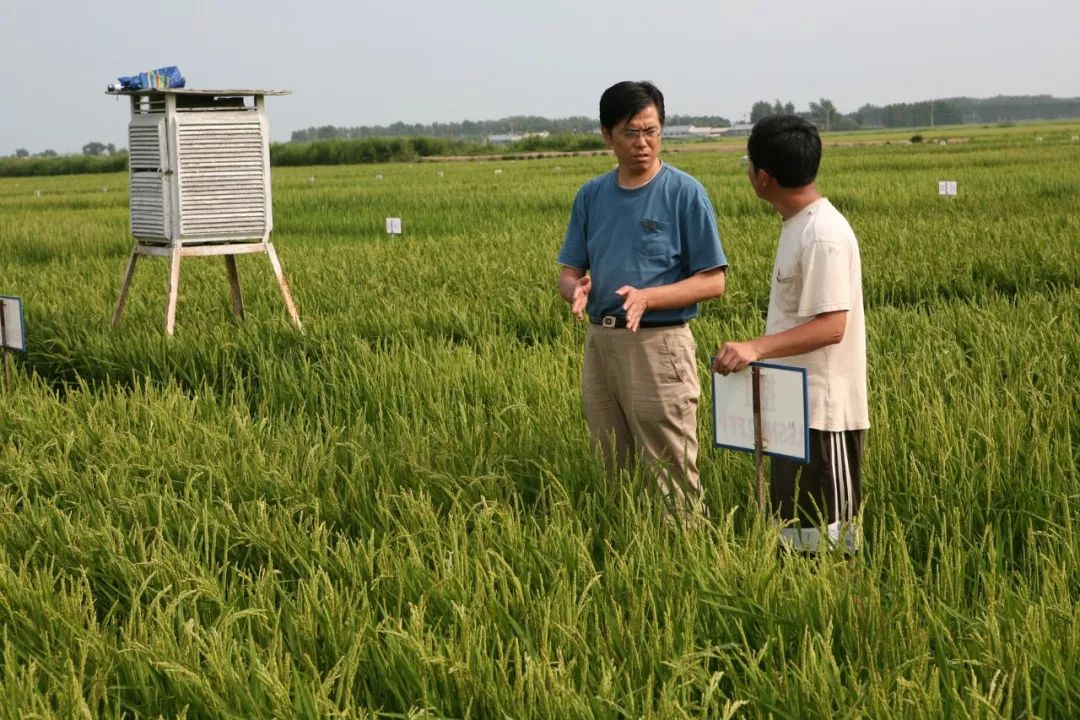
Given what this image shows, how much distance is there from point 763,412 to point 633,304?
50cm

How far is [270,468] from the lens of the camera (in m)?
3.43

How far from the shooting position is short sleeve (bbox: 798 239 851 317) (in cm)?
249

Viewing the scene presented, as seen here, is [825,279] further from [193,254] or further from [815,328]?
[193,254]

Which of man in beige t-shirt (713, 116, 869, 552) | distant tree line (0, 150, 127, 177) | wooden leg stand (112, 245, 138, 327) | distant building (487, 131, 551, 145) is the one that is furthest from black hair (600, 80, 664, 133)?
distant building (487, 131, 551, 145)

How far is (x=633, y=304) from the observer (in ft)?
9.41

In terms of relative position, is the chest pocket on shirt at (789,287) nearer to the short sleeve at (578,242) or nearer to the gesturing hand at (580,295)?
the gesturing hand at (580,295)

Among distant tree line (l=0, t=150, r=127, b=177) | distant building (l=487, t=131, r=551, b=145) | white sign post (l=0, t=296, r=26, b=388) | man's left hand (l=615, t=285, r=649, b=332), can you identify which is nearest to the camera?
man's left hand (l=615, t=285, r=649, b=332)

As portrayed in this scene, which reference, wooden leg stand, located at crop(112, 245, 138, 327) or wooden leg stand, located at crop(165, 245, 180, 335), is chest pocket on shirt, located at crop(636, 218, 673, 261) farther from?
wooden leg stand, located at crop(112, 245, 138, 327)

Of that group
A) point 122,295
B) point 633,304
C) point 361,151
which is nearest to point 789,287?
point 633,304

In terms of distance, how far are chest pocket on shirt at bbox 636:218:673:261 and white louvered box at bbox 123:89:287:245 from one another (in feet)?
12.0

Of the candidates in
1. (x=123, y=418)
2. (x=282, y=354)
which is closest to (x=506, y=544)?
(x=123, y=418)

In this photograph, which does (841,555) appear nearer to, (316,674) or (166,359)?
(316,674)

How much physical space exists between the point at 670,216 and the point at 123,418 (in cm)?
214

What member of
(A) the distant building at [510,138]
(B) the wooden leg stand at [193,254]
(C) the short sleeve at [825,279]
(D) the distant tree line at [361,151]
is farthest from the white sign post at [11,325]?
(A) the distant building at [510,138]
